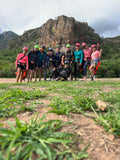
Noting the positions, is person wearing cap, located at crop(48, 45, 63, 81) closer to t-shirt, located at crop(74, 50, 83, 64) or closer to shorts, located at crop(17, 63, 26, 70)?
t-shirt, located at crop(74, 50, 83, 64)

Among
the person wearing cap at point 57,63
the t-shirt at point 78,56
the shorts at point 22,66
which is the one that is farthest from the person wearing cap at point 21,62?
the t-shirt at point 78,56

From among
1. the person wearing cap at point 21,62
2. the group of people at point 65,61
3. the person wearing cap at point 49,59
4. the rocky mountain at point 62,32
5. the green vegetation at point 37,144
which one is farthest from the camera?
the rocky mountain at point 62,32

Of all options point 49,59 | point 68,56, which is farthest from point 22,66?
point 68,56

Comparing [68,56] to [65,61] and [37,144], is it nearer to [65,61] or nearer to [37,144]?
[65,61]

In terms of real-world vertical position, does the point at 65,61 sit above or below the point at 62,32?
below

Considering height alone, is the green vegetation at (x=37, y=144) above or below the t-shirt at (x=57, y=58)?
below

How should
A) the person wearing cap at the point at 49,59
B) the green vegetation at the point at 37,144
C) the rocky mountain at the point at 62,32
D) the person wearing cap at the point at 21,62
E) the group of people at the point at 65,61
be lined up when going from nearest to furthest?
the green vegetation at the point at 37,144
the person wearing cap at the point at 21,62
the group of people at the point at 65,61
the person wearing cap at the point at 49,59
the rocky mountain at the point at 62,32

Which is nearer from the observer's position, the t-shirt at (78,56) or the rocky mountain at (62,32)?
the t-shirt at (78,56)

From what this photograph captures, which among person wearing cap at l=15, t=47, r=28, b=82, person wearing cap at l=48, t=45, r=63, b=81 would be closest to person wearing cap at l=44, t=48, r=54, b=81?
person wearing cap at l=48, t=45, r=63, b=81

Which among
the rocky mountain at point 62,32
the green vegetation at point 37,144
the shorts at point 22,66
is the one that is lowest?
the green vegetation at point 37,144

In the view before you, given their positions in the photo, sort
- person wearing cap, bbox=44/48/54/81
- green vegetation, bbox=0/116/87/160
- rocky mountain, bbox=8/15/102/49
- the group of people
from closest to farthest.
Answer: green vegetation, bbox=0/116/87/160
the group of people
person wearing cap, bbox=44/48/54/81
rocky mountain, bbox=8/15/102/49

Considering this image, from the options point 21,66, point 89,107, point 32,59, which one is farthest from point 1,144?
point 32,59

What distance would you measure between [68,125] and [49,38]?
1962 inches

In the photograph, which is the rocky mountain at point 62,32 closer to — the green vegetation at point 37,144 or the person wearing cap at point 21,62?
the person wearing cap at point 21,62
